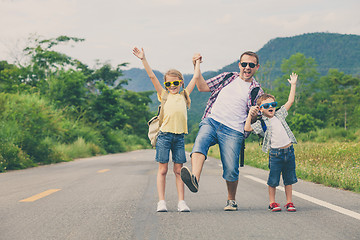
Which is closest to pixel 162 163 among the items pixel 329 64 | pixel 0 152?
pixel 0 152

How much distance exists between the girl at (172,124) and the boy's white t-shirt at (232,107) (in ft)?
1.30

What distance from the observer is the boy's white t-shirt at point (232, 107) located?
18.0 feet

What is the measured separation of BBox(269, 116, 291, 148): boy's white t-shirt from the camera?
18.5 feet

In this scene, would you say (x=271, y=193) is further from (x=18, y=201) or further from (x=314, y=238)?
(x=18, y=201)

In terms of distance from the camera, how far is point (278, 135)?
5684 millimetres

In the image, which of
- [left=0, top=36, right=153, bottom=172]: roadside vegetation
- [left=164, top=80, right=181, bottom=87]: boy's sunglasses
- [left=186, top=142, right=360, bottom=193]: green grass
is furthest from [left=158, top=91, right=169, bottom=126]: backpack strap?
[left=0, top=36, right=153, bottom=172]: roadside vegetation

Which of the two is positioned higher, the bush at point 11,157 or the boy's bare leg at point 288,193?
the boy's bare leg at point 288,193

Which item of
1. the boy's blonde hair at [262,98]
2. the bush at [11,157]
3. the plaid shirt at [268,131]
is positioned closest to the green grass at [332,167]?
the plaid shirt at [268,131]

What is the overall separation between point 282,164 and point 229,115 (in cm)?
95

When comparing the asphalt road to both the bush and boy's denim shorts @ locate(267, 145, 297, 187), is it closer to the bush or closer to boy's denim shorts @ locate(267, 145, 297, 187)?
boy's denim shorts @ locate(267, 145, 297, 187)

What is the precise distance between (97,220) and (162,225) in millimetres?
769

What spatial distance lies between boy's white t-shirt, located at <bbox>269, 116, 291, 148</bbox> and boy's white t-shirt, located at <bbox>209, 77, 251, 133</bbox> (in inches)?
16.6

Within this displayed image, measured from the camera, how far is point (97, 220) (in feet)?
16.3

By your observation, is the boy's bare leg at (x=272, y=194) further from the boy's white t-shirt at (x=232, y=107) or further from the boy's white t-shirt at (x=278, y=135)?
the boy's white t-shirt at (x=232, y=107)
